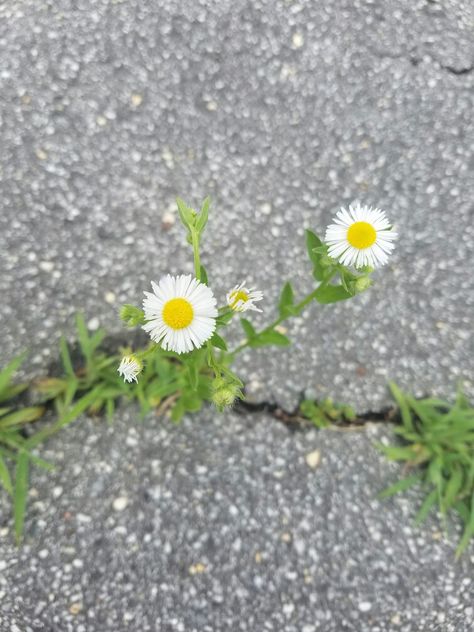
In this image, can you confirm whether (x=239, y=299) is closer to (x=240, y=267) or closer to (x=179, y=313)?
(x=179, y=313)

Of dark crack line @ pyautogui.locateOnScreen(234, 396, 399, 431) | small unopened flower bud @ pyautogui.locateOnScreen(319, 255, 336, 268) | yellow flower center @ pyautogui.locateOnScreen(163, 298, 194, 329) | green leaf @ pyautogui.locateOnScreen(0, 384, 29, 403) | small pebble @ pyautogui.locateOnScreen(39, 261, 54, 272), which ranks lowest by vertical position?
green leaf @ pyautogui.locateOnScreen(0, 384, 29, 403)

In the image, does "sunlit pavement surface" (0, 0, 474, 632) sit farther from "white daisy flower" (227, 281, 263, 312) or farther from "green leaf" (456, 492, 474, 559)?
"white daisy flower" (227, 281, 263, 312)

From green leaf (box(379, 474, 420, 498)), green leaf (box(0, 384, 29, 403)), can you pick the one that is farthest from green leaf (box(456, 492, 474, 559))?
green leaf (box(0, 384, 29, 403))

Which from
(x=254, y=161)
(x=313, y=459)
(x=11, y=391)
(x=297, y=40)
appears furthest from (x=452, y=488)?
(x=297, y=40)

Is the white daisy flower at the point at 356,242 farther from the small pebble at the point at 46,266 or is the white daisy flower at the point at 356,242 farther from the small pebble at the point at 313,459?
the small pebble at the point at 46,266

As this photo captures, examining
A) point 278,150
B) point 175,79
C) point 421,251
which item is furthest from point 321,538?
point 175,79

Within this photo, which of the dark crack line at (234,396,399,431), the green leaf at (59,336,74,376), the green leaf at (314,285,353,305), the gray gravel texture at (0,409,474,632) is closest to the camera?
the green leaf at (314,285,353,305)

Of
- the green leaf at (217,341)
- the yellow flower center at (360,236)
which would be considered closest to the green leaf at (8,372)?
the green leaf at (217,341)
